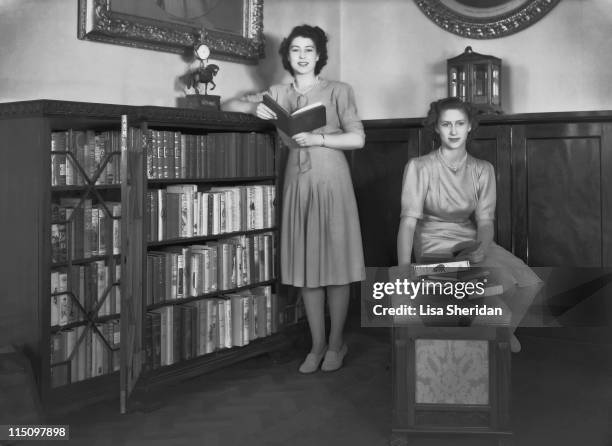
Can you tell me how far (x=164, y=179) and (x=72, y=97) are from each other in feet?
1.79

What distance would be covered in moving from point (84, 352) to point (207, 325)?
2.12 ft

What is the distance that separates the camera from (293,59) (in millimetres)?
3533

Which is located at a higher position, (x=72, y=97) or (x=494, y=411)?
(x=72, y=97)

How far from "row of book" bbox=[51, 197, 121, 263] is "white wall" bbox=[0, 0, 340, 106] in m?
0.55

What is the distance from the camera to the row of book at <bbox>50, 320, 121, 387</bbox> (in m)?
2.78

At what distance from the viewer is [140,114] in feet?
9.71

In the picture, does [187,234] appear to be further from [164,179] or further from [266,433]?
[266,433]

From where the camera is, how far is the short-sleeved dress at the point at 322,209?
3.47 metres

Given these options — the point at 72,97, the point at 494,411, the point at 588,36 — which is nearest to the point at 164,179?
the point at 72,97

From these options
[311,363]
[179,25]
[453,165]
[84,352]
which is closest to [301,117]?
[453,165]

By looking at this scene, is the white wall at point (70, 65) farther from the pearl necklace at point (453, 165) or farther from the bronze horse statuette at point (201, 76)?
the pearl necklace at point (453, 165)

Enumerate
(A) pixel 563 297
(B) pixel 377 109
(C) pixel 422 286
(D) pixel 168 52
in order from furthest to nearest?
(B) pixel 377 109, (A) pixel 563 297, (D) pixel 168 52, (C) pixel 422 286

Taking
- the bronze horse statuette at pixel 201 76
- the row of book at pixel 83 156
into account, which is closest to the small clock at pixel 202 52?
the bronze horse statuette at pixel 201 76

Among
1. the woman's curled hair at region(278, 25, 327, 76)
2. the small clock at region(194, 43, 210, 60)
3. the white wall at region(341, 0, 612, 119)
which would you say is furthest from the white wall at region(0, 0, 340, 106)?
the white wall at region(341, 0, 612, 119)
